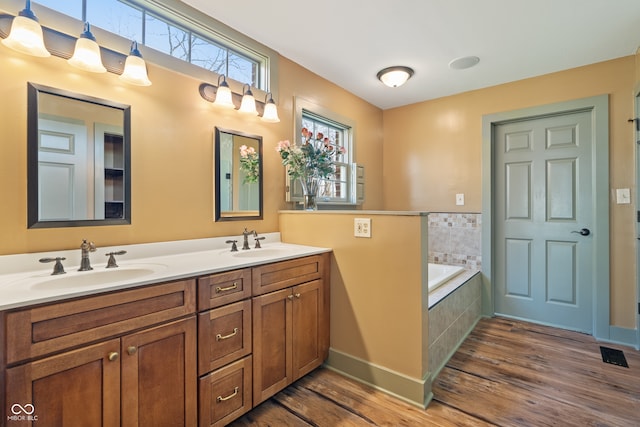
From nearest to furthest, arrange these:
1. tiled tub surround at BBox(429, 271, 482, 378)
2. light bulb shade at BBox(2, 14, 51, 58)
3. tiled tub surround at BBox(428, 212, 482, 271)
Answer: light bulb shade at BBox(2, 14, 51, 58), tiled tub surround at BBox(429, 271, 482, 378), tiled tub surround at BBox(428, 212, 482, 271)

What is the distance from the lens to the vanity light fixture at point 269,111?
2285mm

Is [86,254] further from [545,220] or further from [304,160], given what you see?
[545,220]

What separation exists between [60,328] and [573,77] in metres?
3.91

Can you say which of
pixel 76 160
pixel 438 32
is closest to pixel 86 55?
pixel 76 160

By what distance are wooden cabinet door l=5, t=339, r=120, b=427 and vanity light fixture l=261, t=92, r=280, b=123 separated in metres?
1.72

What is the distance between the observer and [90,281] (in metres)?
1.39

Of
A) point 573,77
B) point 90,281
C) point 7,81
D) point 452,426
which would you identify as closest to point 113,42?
point 7,81

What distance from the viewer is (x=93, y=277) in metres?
1.39

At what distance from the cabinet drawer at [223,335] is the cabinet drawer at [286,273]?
0.42 ft

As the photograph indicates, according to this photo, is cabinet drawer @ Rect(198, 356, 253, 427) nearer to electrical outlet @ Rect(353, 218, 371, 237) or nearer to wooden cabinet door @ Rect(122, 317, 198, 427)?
wooden cabinet door @ Rect(122, 317, 198, 427)

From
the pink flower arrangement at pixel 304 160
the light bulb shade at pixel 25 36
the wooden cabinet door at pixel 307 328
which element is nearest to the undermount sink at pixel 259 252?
the wooden cabinet door at pixel 307 328

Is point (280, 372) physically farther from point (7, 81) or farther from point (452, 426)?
point (7, 81)

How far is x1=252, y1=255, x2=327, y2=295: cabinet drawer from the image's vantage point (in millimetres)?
1638

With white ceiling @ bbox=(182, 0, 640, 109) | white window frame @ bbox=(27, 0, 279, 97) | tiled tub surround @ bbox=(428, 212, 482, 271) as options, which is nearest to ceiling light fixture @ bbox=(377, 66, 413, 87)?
white ceiling @ bbox=(182, 0, 640, 109)
